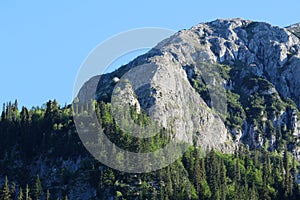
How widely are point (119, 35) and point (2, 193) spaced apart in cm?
5438

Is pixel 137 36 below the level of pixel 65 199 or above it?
above

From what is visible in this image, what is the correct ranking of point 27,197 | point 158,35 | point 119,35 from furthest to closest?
1. point 27,197
2. point 158,35
3. point 119,35

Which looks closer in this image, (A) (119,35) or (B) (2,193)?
(A) (119,35)

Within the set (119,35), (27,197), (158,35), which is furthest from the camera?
(27,197)

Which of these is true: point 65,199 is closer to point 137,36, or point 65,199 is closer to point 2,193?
point 2,193

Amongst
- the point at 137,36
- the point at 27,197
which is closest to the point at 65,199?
the point at 27,197

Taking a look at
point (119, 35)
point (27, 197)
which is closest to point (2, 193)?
point (27, 197)

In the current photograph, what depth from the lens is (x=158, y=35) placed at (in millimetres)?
179750

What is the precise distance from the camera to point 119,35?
167875 millimetres

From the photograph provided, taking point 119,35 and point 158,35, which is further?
point 158,35

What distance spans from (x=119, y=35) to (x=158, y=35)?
15170 millimetres

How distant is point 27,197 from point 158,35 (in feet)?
187

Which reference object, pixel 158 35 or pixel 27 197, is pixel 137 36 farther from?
pixel 27 197

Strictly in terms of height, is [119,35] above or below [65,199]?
above
